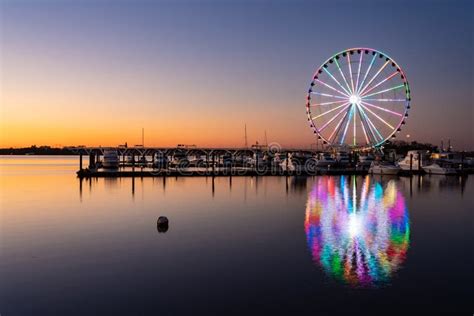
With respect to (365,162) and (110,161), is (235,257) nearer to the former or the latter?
(365,162)

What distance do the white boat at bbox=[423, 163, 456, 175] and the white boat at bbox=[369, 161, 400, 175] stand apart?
4.43 meters

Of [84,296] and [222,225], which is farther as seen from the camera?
[222,225]

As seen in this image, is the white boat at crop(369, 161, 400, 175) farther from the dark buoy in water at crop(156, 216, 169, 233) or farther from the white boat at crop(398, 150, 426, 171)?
the dark buoy in water at crop(156, 216, 169, 233)

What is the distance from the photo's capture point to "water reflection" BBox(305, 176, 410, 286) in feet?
44.1

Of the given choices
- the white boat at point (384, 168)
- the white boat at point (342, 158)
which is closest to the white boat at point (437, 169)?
the white boat at point (384, 168)

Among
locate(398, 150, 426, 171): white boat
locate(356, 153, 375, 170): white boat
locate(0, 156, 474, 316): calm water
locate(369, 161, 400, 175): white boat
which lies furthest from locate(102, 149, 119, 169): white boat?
locate(398, 150, 426, 171): white boat

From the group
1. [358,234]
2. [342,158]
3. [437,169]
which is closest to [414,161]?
[437,169]

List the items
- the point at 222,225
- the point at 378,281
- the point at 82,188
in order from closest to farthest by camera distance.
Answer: the point at 378,281, the point at 222,225, the point at 82,188

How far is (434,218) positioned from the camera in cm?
2377

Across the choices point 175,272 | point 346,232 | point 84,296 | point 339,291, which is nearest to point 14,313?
point 84,296

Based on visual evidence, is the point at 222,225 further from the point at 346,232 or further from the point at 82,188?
the point at 82,188

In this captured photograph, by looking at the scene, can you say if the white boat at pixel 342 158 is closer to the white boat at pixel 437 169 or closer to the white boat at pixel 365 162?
the white boat at pixel 365 162

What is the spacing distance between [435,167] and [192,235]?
44330 mm

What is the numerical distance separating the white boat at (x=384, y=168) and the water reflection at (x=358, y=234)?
1896cm
